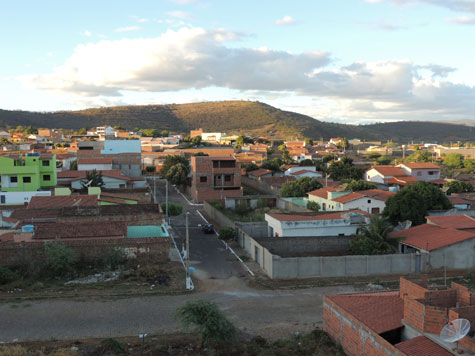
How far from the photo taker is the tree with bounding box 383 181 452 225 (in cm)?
3459

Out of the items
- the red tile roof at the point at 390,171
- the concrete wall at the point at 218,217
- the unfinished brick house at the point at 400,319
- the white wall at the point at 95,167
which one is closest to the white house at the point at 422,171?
the red tile roof at the point at 390,171

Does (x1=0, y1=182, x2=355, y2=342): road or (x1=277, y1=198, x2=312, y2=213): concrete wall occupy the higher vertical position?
(x1=277, y1=198, x2=312, y2=213): concrete wall

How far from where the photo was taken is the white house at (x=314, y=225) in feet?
103

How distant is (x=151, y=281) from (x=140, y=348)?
26.0ft

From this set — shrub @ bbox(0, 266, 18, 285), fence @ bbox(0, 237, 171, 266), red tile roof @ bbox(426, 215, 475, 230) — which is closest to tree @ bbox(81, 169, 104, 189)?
fence @ bbox(0, 237, 171, 266)

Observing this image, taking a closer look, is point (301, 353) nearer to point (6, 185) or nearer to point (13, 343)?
point (13, 343)

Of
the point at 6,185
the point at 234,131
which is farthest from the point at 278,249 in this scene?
the point at 234,131

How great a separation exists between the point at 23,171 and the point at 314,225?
3309 centimetres

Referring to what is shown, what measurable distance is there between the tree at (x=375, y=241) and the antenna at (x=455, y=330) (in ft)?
48.9

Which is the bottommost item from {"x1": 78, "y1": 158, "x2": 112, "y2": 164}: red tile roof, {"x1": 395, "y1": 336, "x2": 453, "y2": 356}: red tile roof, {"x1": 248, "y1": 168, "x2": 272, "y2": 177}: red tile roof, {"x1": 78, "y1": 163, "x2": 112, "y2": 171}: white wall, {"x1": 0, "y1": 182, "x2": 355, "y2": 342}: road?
{"x1": 0, "y1": 182, "x2": 355, "y2": 342}: road

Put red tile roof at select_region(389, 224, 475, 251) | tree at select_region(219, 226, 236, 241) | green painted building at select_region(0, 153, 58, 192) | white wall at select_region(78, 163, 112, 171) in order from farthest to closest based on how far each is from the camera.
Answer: white wall at select_region(78, 163, 112, 171)
green painted building at select_region(0, 153, 58, 192)
tree at select_region(219, 226, 236, 241)
red tile roof at select_region(389, 224, 475, 251)

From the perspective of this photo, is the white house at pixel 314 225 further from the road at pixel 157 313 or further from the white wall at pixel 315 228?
the road at pixel 157 313

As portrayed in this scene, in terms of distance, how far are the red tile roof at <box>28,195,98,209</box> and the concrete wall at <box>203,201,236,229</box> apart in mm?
10856

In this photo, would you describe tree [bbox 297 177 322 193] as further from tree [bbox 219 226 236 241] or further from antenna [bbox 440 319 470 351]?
antenna [bbox 440 319 470 351]
